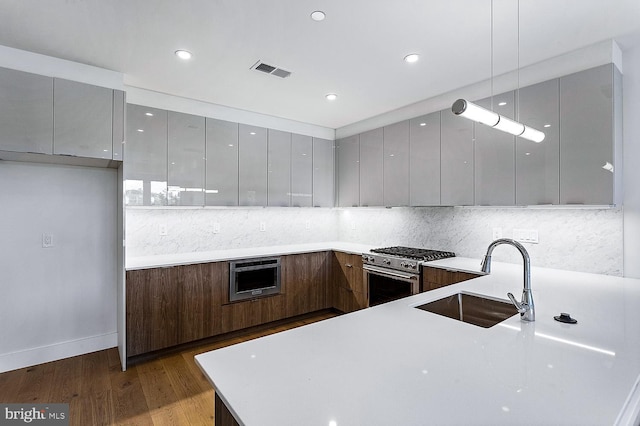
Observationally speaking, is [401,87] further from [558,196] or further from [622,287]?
[622,287]

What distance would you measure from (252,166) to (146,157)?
→ 3.60 ft

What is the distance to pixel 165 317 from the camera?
114 inches

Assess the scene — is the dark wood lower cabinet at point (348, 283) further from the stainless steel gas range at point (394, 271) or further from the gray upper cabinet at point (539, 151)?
the gray upper cabinet at point (539, 151)

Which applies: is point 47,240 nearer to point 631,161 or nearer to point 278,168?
point 278,168

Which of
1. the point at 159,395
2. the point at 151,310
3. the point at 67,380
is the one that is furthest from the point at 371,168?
the point at 67,380

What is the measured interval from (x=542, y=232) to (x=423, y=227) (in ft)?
3.96

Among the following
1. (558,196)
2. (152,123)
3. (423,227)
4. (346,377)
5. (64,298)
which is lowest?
(64,298)

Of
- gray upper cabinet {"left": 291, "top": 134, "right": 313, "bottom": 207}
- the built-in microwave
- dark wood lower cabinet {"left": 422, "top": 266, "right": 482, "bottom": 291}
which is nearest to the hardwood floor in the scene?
the built-in microwave

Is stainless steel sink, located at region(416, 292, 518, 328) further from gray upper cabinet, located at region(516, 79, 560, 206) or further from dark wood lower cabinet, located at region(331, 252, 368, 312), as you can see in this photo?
dark wood lower cabinet, located at region(331, 252, 368, 312)

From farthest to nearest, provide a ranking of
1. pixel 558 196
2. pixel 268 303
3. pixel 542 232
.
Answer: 1. pixel 268 303
2. pixel 542 232
3. pixel 558 196

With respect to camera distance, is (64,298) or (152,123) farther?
(152,123)

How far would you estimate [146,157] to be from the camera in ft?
10.1

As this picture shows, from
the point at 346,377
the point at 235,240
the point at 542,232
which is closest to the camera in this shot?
the point at 346,377

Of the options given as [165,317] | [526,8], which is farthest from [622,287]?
[165,317]
